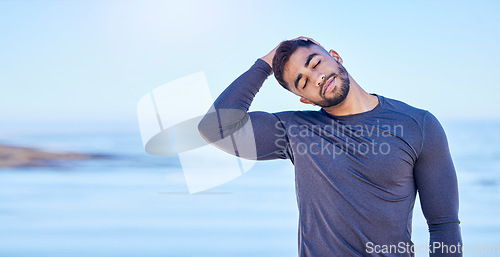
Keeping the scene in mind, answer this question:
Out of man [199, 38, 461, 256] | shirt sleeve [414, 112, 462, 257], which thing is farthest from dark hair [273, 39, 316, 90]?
shirt sleeve [414, 112, 462, 257]

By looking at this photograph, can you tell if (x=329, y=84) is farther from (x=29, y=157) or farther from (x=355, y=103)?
(x=29, y=157)

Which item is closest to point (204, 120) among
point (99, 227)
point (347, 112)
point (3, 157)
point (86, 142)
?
point (347, 112)

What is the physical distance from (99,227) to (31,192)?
76.9 inches

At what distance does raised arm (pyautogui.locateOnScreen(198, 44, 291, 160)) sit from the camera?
139cm

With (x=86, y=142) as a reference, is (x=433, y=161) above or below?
below

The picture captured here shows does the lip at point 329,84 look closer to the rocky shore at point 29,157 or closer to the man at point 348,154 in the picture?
the man at point 348,154

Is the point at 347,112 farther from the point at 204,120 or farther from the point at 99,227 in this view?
the point at 99,227

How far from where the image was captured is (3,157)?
25.6 feet

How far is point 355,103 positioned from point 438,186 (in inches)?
11.5

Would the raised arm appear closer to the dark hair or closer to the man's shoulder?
the dark hair

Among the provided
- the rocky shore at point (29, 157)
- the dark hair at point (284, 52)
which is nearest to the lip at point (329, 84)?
the dark hair at point (284, 52)

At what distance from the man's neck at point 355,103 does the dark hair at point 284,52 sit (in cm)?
17

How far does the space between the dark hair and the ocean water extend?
2.34 m

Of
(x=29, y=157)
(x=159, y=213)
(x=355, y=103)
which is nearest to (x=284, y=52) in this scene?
(x=355, y=103)
